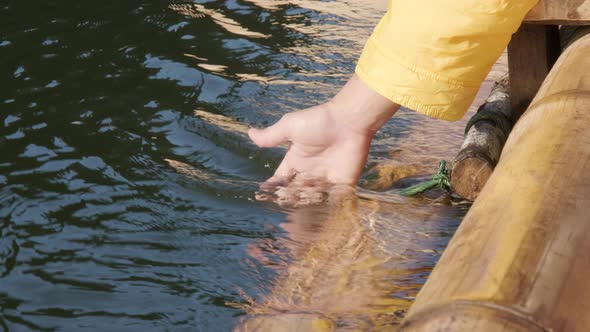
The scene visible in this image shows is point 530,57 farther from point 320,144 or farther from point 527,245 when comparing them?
point 527,245

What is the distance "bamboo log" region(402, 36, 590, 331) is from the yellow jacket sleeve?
600 mm

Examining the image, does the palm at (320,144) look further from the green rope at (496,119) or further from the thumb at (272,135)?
the green rope at (496,119)

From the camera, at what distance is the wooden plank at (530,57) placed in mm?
3361

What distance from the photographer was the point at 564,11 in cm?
273

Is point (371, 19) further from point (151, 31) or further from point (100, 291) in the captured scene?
point (100, 291)

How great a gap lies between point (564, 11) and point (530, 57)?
27.1 inches

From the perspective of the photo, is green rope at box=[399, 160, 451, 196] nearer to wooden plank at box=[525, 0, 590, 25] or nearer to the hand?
the hand

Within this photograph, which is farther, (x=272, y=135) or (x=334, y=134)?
(x=272, y=135)

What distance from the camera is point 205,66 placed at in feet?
16.8

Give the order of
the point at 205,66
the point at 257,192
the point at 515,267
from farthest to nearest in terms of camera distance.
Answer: the point at 205,66
the point at 257,192
the point at 515,267

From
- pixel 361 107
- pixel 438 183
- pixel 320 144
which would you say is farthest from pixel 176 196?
pixel 438 183

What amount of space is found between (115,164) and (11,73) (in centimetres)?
133

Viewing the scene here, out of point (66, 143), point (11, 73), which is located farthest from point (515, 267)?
point (11, 73)

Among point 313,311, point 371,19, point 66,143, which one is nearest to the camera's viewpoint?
point 313,311
